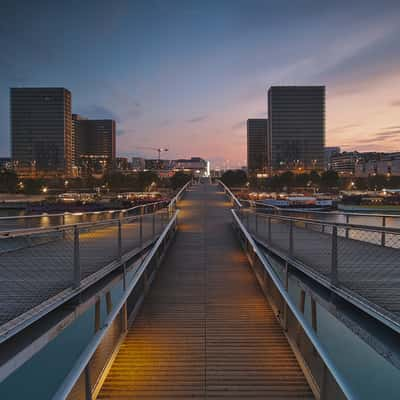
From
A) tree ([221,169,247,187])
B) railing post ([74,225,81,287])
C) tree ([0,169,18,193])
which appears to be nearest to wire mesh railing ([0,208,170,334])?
railing post ([74,225,81,287])

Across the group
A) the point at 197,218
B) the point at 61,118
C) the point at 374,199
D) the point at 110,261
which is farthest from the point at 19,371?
the point at 61,118

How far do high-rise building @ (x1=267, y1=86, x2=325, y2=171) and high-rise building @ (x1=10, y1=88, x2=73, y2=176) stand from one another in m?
109

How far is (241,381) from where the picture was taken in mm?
4453

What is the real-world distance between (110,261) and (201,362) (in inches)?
128

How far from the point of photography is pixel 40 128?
16112cm

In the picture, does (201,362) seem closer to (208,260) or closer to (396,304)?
(396,304)

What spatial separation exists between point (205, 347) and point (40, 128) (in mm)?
181613

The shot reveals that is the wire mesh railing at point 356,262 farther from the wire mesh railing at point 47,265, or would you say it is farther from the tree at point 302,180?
the tree at point 302,180

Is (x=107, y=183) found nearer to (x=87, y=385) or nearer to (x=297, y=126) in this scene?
(x=87, y=385)

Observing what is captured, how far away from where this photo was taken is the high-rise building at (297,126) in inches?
5984

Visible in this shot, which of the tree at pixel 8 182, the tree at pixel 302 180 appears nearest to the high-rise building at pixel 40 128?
the tree at pixel 8 182

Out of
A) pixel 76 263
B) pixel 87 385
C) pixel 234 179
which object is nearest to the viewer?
pixel 87 385

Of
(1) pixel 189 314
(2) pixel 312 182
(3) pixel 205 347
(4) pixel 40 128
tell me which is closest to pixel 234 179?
(2) pixel 312 182

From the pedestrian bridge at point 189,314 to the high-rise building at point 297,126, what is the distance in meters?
150
